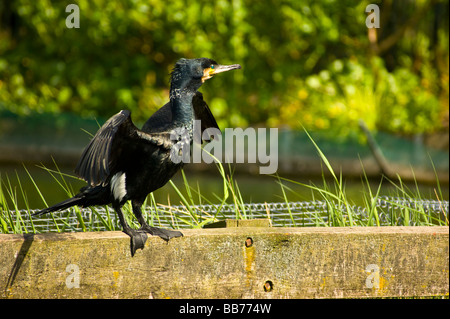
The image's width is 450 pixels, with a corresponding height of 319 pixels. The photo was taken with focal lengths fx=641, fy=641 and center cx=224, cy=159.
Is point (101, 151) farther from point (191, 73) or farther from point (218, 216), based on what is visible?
point (218, 216)

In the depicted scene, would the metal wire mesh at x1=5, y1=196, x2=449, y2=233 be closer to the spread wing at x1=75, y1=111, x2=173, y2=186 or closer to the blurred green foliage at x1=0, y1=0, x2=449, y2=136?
the spread wing at x1=75, y1=111, x2=173, y2=186

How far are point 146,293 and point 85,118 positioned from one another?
6.98m

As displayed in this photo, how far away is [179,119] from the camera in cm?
270

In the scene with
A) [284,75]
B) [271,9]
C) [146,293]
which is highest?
[271,9]

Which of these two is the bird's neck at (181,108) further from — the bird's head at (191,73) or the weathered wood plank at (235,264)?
the weathered wood plank at (235,264)

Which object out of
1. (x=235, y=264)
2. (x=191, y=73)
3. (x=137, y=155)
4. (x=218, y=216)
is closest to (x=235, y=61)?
(x=218, y=216)

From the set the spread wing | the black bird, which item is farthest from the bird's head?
the spread wing

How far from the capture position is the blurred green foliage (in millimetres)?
8445

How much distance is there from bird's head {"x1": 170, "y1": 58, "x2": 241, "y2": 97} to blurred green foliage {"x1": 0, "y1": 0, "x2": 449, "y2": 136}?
5548 mm

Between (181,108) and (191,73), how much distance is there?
0.52 ft

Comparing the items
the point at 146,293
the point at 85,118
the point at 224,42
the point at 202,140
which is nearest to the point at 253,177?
the point at 224,42

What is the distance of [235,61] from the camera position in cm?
866

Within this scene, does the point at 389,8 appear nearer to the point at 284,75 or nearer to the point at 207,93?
the point at 284,75

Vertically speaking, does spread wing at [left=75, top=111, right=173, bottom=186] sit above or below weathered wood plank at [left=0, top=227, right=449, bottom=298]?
above
